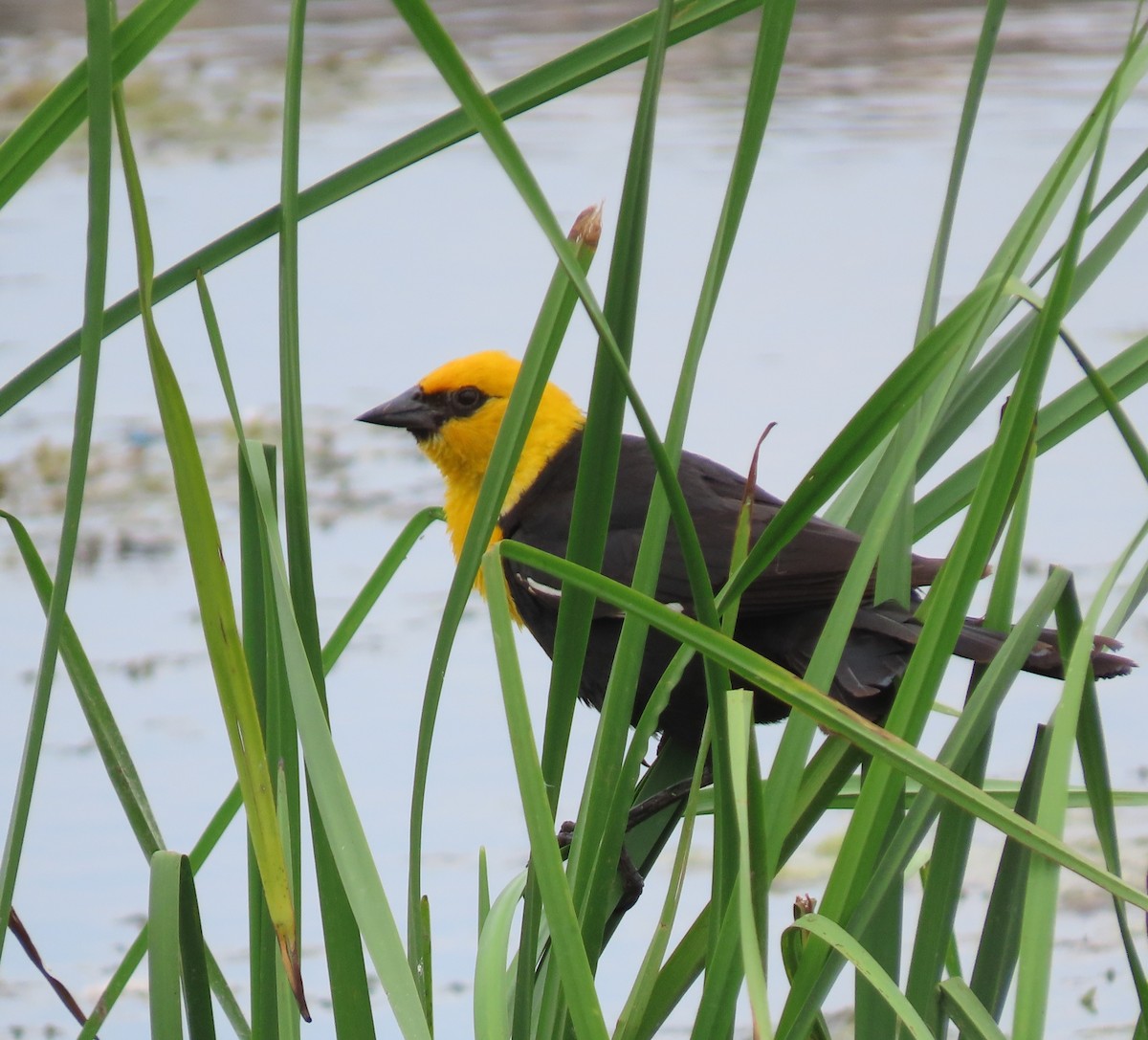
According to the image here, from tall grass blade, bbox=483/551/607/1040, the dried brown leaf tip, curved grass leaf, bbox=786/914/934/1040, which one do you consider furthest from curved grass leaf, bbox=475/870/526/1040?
the dried brown leaf tip

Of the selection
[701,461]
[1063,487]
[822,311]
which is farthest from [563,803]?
[822,311]

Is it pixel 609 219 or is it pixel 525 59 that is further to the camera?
pixel 525 59

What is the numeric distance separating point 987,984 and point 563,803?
6.81 feet

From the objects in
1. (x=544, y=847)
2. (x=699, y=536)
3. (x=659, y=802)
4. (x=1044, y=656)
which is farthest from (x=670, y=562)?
(x=544, y=847)

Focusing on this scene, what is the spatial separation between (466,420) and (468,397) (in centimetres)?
5

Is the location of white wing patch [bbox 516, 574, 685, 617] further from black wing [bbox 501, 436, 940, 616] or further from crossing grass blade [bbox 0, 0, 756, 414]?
crossing grass blade [bbox 0, 0, 756, 414]

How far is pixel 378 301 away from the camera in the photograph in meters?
5.78

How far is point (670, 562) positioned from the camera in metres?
2.17

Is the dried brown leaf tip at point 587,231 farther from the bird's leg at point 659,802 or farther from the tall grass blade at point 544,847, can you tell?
the bird's leg at point 659,802

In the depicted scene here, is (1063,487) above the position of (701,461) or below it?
below

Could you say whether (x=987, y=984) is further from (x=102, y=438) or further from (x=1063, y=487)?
(x=102, y=438)

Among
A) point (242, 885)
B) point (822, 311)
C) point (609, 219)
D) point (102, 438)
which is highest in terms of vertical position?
point (609, 219)

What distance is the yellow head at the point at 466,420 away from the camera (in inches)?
103

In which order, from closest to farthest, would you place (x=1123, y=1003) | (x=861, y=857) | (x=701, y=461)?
(x=861, y=857)
(x=701, y=461)
(x=1123, y=1003)
